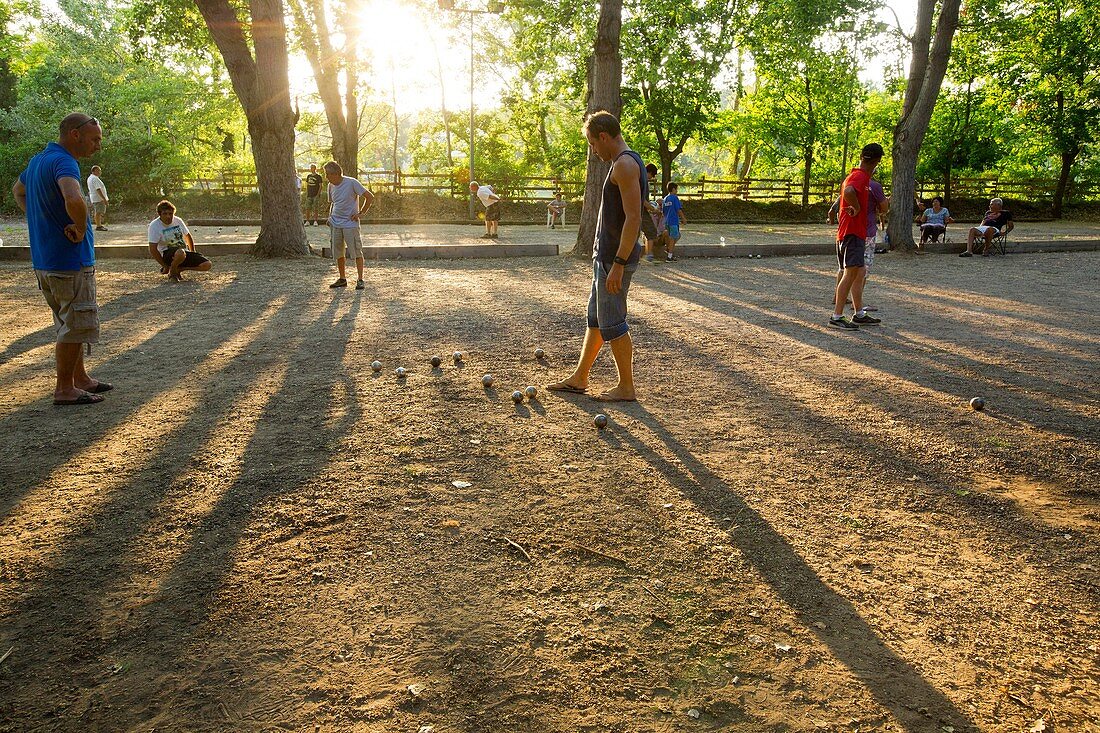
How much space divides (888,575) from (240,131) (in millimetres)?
53106

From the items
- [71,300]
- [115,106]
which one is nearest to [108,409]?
[71,300]

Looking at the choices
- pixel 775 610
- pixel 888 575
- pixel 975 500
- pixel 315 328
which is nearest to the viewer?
pixel 775 610

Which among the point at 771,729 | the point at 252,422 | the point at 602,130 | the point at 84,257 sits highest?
the point at 602,130

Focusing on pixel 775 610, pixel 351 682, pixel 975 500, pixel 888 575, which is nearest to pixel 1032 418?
pixel 975 500

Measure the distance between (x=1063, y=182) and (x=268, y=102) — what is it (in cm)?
3398

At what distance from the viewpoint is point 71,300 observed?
526 cm

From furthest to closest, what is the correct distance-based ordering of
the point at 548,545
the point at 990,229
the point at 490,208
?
the point at 490,208, the point at 990,229, the point at 548,545

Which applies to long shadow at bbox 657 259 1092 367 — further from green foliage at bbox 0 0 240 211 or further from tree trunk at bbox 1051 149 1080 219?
green foliage at bbox 0 0 240 211

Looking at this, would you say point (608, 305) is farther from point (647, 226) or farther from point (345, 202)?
point (345, 202)

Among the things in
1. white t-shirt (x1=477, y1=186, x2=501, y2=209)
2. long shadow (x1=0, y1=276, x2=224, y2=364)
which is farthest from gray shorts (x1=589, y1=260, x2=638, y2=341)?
white t-shirt (x1=477, y1=186, x2=501, y2=209)

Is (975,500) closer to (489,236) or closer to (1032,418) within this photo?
(1032,418)

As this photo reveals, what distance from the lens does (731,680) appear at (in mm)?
2424

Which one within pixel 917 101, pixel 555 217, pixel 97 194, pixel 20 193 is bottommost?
pixel 20 193

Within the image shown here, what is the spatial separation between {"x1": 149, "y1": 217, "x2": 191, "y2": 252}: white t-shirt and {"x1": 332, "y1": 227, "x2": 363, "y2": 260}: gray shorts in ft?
9.87
